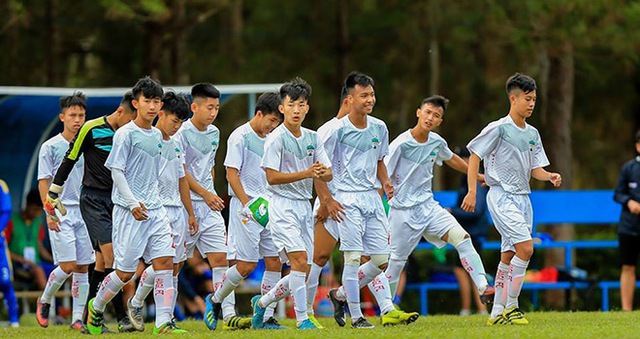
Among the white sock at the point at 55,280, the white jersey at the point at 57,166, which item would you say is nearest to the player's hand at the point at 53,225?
the white jersey at the point at 57,166

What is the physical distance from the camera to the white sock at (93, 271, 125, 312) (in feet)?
39.9

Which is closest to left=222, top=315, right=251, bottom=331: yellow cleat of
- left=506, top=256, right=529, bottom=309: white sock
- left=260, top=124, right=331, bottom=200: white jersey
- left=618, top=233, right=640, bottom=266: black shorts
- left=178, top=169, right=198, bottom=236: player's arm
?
left=178, top=169, right=198, bottom=236: player's arm

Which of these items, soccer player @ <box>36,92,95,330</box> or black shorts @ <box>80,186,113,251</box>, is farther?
soccer player @ <box>36,92,95,330</box>

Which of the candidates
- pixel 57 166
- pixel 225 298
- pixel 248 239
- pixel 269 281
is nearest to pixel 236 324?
pixel 225 298

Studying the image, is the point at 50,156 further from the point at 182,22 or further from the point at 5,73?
the point at 5,73

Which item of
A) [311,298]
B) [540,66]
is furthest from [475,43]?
[311,298]

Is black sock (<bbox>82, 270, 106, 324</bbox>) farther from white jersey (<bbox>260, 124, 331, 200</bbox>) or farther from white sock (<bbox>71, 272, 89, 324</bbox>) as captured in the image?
white jersey (<bbox>260, 124, 331, 200</bbox>)

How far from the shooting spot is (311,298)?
44.6ft

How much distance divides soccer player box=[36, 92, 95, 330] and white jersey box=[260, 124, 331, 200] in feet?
9.44

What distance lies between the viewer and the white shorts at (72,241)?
1419 centimetres

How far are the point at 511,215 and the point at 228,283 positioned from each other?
285 centimetres

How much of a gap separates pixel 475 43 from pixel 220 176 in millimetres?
5362

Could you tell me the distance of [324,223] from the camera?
12719mm

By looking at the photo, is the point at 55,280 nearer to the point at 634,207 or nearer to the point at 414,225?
the point at 414,225
